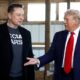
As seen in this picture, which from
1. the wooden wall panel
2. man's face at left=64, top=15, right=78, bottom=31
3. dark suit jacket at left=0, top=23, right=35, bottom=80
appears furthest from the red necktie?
the wooden wall panel

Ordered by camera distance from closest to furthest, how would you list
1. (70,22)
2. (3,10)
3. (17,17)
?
(70,22) → (17,17) → (3,10)

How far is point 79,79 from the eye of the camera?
2.93 meters

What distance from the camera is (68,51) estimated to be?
9.56ft

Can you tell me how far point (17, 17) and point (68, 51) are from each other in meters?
0.59

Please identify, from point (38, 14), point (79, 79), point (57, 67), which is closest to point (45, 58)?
point (57, 67)

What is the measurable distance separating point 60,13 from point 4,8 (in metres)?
0.88

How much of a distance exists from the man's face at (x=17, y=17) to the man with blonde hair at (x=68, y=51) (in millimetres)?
379

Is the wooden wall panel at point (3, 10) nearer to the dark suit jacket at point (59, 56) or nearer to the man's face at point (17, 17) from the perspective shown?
the man's face at point (17, 17)

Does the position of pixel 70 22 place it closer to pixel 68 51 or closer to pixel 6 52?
pixel 68 51

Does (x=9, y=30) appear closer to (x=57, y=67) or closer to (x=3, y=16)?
(x=57, y=67)

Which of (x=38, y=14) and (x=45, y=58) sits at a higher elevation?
(x=38, y=14)

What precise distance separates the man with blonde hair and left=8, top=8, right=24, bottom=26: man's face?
1.24ft

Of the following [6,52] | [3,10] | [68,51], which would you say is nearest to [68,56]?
[68,51]

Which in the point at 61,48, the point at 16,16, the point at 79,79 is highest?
the point at 16,16
